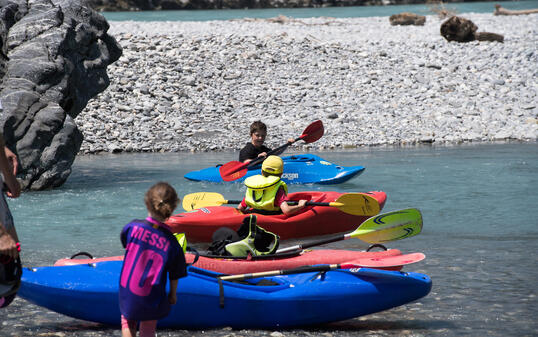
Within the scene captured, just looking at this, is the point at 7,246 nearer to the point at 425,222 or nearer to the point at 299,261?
the point at 299,261

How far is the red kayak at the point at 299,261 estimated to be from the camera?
5016mm

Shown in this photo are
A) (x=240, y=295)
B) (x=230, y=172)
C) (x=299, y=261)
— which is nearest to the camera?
(x=240, y=295)

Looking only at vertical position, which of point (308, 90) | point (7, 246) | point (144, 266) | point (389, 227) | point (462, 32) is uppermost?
point (462, 32)

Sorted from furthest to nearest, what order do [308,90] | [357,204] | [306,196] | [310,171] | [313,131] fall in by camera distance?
[308,90], [313,131], [310,171], [306,196], [357,204]

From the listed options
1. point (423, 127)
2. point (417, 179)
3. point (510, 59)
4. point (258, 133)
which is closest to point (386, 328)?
point (258, 133)

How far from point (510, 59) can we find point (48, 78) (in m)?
12.9

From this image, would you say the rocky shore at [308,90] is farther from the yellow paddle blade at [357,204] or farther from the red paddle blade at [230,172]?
the yellow paddle blade at [357,204]

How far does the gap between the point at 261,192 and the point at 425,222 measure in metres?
2.43

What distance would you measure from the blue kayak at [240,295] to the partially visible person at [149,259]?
94 cm

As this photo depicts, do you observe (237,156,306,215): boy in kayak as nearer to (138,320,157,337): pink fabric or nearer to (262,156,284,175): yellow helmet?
(262,156,284,175): yellow helmet

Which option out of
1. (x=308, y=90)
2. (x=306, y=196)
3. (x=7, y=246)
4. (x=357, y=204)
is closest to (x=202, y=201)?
(x=306, y=196)

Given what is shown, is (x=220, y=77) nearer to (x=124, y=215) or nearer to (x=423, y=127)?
(x=423, y=127)

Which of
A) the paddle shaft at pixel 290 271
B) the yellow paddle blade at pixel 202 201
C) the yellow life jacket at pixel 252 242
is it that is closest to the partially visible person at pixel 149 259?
the paddle shaft at pixel 290 271

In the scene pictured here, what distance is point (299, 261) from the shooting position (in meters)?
5.31
